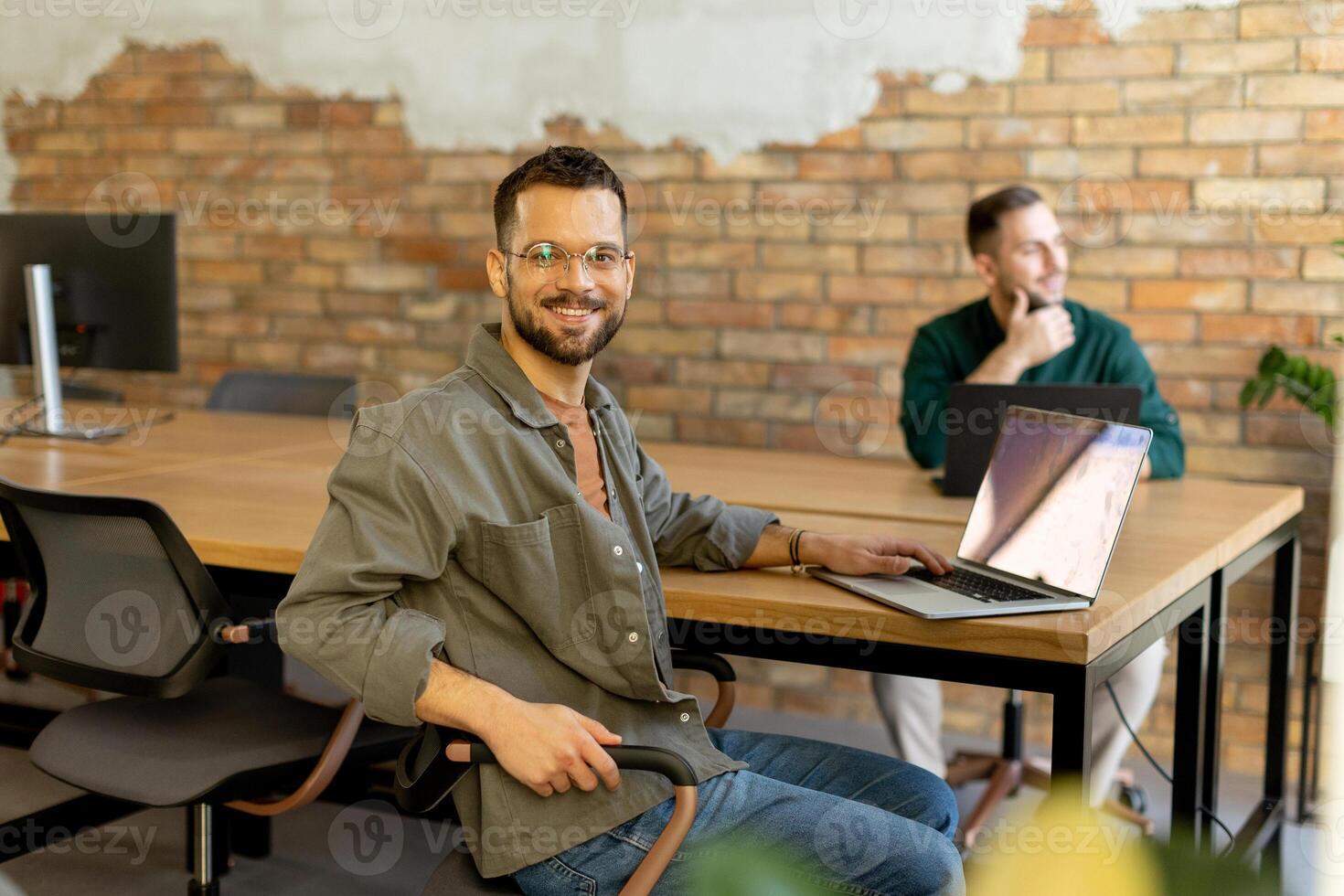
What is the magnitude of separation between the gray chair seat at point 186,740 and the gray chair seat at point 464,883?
0.51 m

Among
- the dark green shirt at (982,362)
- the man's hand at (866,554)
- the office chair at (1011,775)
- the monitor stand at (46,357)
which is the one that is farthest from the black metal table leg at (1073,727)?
the monitor stand at (46,357)

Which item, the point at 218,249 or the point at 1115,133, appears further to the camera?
the point at 218,249

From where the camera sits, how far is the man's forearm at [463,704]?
1411mm

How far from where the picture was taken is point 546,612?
5.05ft

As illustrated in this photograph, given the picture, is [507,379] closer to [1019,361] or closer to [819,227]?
[1019,361]

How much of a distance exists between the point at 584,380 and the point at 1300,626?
233cm

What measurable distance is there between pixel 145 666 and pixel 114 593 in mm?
118

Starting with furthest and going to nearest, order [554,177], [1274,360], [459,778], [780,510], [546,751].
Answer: [1274,360] → [780,510] → [554,177] → [459,778] → [546,751]

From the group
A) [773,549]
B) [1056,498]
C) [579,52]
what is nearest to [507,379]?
[773,549]

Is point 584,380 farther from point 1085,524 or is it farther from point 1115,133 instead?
point 1115,133

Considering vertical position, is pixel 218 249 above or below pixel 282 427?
above

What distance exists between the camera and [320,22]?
4.35 metres

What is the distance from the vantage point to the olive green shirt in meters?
1.42

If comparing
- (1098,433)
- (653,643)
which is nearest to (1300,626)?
(1098,433)
